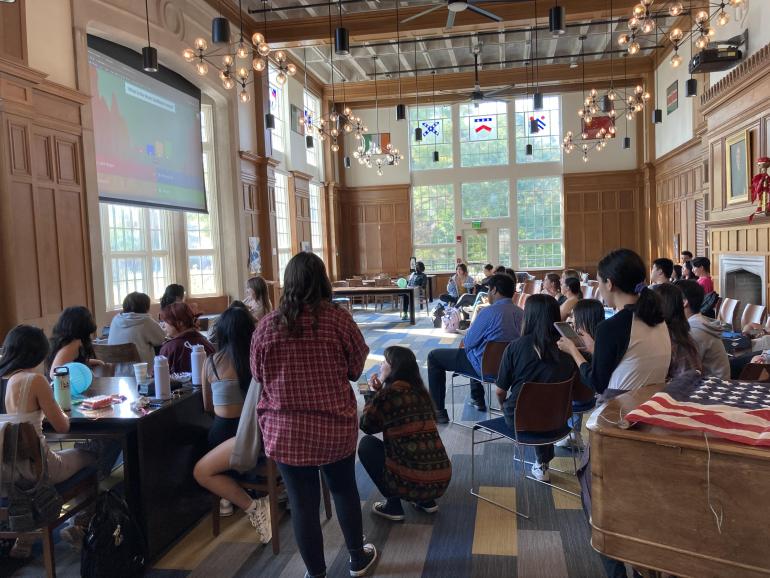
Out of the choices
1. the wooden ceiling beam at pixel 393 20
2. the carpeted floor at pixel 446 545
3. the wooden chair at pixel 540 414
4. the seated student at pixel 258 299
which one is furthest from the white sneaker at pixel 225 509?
the wooden ceiling beam at pixel 393 20

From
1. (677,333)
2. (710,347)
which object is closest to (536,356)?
(677,333)

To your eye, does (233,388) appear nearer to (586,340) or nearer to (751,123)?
(586,340)

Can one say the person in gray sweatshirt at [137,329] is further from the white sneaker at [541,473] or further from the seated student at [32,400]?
the white sneaker at [541,473]

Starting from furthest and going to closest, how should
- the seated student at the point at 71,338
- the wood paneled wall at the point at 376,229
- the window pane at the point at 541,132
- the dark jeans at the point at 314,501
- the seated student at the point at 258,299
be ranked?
the wood paneled wall at the point at 376,229 → the window pane at the point at 541,132 → the seated student at the point at 258,299 → the seated student at the point at 71,338 → the dark jeans at the point at 314,501

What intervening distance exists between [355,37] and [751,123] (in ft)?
21.8

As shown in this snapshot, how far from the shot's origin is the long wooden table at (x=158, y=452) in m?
2.71

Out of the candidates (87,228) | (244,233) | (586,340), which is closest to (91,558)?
(586,340)

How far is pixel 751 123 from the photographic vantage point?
730cm

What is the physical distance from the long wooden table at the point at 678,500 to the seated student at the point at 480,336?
3.15 metres

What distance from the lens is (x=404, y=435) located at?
2.99m

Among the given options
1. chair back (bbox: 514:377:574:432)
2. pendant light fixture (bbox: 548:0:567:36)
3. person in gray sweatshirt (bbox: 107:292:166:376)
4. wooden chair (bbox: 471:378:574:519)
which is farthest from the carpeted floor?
pendant light fixture (bbox: 548:0:567:36)

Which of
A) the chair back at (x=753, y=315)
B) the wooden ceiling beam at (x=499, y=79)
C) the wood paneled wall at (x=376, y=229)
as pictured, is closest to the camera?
the chair back at (x=753, y=315)

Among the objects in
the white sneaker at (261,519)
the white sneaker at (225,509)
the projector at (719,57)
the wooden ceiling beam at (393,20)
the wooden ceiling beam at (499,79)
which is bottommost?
the white sneaker at (225,509)

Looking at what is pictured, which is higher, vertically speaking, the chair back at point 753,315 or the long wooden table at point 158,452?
the chair back at point 753,315
